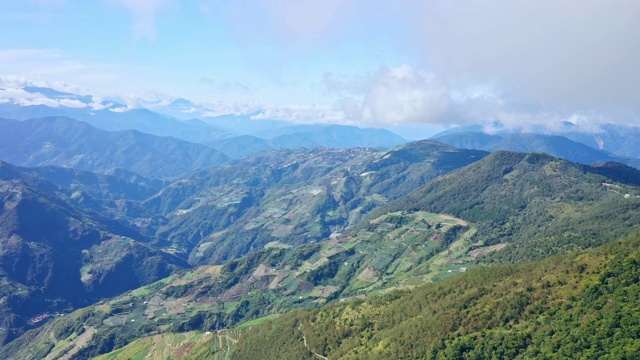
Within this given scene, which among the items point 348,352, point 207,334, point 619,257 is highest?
point 619,257

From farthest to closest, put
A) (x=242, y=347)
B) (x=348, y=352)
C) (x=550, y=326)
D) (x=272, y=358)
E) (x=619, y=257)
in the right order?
(x=242, y=347)
(x=272, y=358)
(x=348, y=352)
(x=619, y=257)
(x=550, y=326)

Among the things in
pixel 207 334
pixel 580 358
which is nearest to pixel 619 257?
pixel 580 358

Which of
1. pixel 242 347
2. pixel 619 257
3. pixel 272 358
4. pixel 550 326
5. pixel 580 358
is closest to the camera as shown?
pixel 580 358

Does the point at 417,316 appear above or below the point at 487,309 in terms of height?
below

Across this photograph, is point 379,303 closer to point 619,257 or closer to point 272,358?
point 272,358

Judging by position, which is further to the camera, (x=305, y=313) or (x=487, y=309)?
(x=305, y=313)

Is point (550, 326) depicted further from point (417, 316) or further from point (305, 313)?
point (305, 313)
